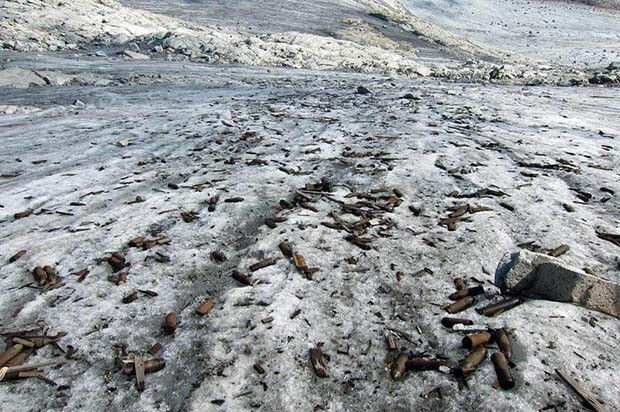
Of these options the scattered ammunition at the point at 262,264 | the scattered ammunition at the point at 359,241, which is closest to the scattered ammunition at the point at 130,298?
the scattered ammunition at the point at 262,264

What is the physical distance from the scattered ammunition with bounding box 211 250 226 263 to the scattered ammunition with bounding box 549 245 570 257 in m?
3.58

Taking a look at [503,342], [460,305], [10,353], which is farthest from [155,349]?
[503,342]

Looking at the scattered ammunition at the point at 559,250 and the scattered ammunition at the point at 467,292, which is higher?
the scattered ammunition at the point at 559,250

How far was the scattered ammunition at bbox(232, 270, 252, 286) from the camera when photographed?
14.2ft

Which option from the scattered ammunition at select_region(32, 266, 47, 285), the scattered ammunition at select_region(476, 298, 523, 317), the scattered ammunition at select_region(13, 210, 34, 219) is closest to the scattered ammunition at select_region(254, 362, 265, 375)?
the scattered ammunition at select_region(476, 298, 523, 317)

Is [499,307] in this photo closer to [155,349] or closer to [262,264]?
[262,264]

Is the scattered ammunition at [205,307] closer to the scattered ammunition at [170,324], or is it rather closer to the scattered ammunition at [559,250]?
the scattered ammunition at [170,324]

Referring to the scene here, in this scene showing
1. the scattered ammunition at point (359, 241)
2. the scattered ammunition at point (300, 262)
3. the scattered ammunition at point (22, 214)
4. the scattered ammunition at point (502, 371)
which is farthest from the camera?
the scattered ammunition at point (22, 214)

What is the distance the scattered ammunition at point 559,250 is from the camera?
181 inches

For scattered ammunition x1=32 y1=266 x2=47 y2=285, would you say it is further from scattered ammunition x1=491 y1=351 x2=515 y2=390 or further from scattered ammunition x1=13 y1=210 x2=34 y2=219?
scattered ammunition x1=491 y1=351 x2=515 y2=390

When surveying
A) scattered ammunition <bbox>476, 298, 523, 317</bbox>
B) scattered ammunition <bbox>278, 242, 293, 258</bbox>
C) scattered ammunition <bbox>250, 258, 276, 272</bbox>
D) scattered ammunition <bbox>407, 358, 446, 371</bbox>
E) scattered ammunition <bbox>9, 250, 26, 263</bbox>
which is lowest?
scattered ammunition <bbox>9, 250, 26, 263</bbox>

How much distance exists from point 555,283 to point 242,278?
2.93 m

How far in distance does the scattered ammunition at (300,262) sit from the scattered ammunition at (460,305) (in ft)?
4.85

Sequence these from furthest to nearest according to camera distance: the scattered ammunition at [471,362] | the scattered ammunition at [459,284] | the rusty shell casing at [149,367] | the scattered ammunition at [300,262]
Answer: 1. the scattered ammunition at [300,262]
2. the scattered ammunition at [459,284]
3. the rusty shell casing at [149,367]
4. the scattered ammunition at [471,362]
